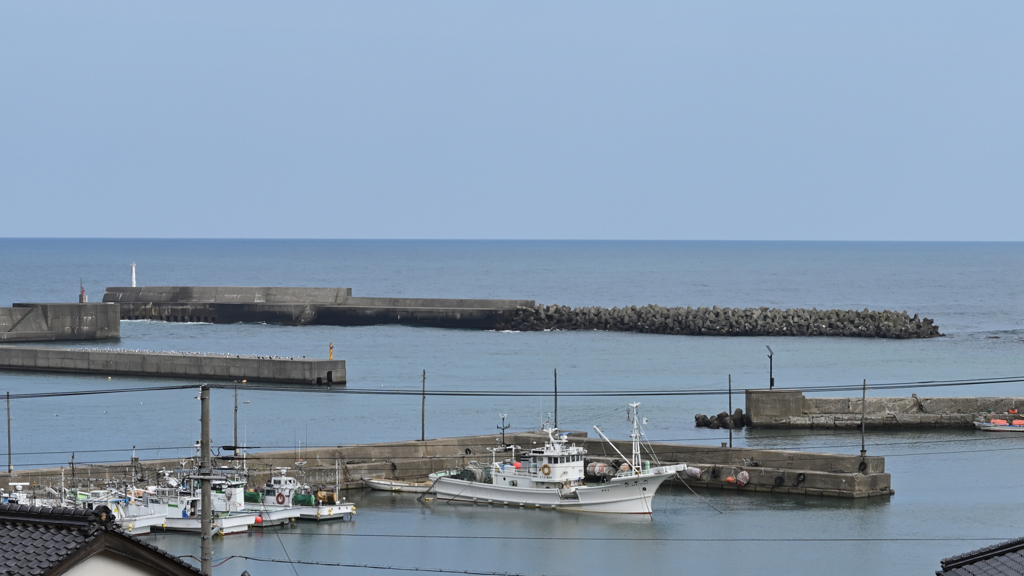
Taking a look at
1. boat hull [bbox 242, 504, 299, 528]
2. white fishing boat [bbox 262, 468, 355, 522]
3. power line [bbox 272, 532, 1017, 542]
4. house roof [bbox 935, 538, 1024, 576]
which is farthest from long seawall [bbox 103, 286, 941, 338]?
house roof [bbox 935, 538, 1024, 576]

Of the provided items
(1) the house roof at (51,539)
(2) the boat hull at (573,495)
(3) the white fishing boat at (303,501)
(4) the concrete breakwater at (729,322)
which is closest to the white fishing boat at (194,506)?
(3) the white fishing boat at (303,501)

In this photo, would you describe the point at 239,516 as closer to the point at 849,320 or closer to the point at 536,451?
the point at 536,451

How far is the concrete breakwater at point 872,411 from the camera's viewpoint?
46938 mm

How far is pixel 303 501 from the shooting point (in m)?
33.1

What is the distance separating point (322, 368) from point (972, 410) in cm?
2761

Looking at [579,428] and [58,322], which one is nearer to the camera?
[579,428]

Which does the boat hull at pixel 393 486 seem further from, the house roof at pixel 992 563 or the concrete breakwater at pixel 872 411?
the house roof at pixel 992 563

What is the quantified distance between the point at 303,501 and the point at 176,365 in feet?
97.7

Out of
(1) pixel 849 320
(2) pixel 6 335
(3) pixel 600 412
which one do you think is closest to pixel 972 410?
(3) pixel 600 412

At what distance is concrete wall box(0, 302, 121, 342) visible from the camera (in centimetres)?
7781

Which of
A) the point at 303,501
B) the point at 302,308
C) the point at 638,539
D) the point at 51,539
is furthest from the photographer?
the point at 302,308

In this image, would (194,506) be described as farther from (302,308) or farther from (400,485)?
(302,308)

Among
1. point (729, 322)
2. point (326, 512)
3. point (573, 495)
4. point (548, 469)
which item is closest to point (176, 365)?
point (326, 512)

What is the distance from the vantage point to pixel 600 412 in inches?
2028
